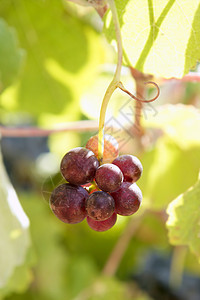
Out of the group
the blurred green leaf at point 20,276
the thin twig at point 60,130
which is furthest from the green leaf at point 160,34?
the blurred green leaf at point 20,276

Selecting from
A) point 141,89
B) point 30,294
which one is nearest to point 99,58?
point 141,89

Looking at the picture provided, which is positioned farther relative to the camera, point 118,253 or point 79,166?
point 118,253

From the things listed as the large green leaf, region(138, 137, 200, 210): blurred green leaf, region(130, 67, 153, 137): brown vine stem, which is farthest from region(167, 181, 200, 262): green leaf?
the large green leaf

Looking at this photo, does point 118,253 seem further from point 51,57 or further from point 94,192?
point 94,192

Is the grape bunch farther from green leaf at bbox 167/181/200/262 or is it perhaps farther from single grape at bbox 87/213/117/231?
green leaf at bbox 167/181/200/262

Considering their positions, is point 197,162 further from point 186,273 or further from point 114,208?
point 186,273

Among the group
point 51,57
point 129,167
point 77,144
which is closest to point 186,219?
point 129,167

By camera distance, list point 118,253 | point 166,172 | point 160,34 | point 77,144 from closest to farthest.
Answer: point 160,34, point 166,172, point 118,253, point 77,144

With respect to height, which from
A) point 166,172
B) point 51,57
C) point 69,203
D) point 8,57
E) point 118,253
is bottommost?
point 118,253
